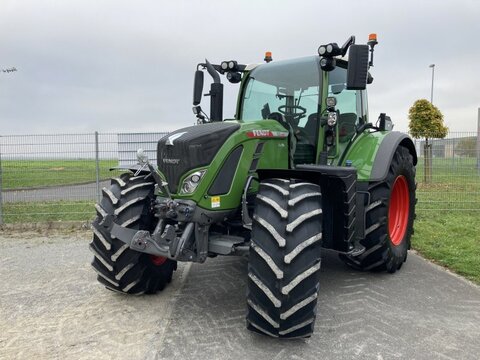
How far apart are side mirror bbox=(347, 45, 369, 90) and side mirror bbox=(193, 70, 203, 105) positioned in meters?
1.97

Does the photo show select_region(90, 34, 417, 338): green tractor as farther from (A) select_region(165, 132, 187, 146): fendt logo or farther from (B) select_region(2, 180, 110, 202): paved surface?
(B) select_region(2, 180, 110, 202): paved surface

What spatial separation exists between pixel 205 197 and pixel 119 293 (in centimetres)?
155

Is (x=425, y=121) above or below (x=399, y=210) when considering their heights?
above

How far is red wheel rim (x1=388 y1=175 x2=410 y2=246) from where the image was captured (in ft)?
17.1

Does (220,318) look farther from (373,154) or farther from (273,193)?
(373,154)

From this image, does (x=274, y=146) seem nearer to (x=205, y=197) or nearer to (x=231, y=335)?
(x=205, y=197)

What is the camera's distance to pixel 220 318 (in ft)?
11.7

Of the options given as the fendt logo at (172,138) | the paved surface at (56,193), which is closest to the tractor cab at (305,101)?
the fendt logo at (172,138)

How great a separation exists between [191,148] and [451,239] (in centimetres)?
487

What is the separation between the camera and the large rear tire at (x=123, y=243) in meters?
3.78

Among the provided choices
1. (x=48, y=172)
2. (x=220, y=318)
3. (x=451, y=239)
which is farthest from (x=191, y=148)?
(x=48, y=172)

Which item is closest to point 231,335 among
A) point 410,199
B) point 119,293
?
point 119,293

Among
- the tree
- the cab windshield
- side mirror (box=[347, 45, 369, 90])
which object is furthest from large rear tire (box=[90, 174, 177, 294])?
the tree

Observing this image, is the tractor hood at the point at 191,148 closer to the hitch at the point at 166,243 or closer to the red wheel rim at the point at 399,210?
the hitch at the point at 166,243
